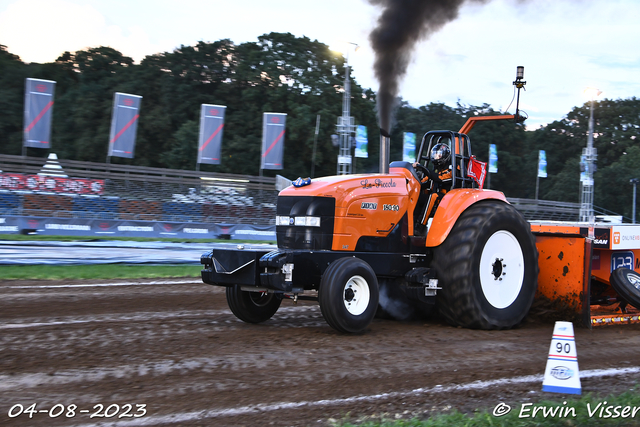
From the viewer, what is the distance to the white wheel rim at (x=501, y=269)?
279 inches

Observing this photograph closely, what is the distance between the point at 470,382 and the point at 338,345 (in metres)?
1.51

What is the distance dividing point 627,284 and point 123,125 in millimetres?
26016

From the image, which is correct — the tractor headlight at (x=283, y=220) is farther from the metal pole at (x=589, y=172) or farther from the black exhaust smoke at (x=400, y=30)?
the metal pole at (x=589, y=172)

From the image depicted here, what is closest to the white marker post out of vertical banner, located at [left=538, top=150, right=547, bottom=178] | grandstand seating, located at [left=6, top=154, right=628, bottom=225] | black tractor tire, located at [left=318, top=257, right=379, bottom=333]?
black tractor tire, located at [left=318, top=257, right=379, bottom=333]

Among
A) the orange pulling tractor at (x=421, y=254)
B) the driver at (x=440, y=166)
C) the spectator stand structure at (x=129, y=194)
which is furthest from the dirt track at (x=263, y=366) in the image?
the spectator stand structure at (x=129, y=194)

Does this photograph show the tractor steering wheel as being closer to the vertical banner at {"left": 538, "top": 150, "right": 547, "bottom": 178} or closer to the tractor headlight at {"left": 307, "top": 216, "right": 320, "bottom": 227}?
the tractor headlight at {"left": 307, "top": 216, "right": 320, "bottom": 227}

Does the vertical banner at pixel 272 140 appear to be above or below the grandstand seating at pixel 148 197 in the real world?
above

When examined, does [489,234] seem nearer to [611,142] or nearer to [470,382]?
[470,382]

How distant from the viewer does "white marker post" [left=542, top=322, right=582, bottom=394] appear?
449 centimetres

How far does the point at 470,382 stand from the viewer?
481cm

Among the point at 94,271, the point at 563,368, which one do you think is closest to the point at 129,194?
the point at 94,271

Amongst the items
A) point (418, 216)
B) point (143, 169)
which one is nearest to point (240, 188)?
point (143, 169)

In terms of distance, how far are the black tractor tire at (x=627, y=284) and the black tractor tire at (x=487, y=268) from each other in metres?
1.13

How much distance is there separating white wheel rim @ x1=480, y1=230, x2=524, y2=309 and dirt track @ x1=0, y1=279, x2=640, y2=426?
1.39 feet
